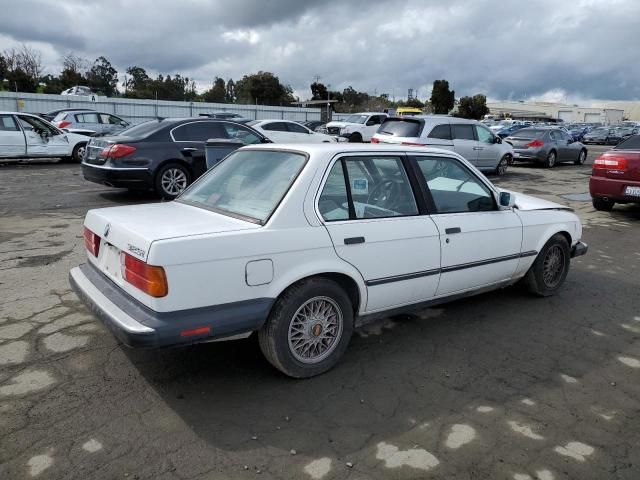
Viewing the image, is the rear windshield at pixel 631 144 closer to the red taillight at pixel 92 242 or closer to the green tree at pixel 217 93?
the red taillight at pixel 92 242

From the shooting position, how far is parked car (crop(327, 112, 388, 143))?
2202 cm

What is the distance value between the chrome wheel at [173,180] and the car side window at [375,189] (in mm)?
6091

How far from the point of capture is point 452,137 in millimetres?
13250

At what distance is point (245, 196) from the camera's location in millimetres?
3574

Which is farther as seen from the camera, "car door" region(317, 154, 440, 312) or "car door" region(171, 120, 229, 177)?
"car door" region(171, 120, 229, 177)

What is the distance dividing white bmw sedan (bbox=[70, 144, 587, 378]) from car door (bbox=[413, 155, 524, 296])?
12mm

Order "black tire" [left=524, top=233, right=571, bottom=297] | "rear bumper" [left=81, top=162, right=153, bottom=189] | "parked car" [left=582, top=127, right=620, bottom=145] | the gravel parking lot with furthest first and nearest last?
"parked car" [left=582, top=127, right=620, bottom=145]
"rear bumper" [left=81, top=162, right=153, bottom=189]
"black tire" [left=524, top=233, right=571, bottom=297]
the gravel parking lot

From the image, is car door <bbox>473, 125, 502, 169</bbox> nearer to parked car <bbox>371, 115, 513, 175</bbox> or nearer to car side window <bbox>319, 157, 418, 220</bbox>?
parked car <bbox>371, 115, 513, 175</bbox>

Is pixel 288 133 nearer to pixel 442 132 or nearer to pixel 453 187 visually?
pixel 442 132

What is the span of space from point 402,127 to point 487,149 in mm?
3230

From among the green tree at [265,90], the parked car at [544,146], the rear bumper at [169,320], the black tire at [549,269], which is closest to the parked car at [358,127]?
the parked car at [544,146]

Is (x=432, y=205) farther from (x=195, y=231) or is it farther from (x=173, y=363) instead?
(x=173, y=363)

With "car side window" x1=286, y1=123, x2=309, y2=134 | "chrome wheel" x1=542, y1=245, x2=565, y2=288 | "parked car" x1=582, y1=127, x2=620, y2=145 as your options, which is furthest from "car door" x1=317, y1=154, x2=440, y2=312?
"parked car" x1=582, y1=127, x2=620, y2=145

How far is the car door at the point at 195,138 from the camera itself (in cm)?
929
